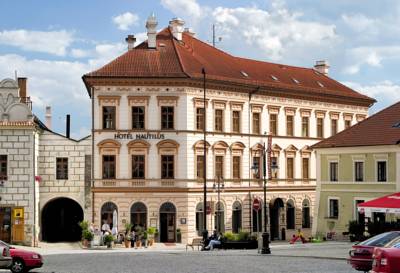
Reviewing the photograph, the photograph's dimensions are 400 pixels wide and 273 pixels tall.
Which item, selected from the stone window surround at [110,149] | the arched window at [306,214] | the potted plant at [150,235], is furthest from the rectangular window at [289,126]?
the potted plant at [150,235]

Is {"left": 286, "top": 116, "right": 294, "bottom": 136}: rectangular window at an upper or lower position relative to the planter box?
upper

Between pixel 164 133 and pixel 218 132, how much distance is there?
4820 millimetres

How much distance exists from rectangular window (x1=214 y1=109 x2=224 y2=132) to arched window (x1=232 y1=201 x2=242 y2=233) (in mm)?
5974

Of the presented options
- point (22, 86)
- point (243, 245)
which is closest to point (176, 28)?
point (22, 86)

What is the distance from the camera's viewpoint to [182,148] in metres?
58.9

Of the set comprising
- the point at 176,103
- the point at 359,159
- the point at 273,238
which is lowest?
the point at 273,238

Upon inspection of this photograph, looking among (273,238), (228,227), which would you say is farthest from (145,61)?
(273,238)

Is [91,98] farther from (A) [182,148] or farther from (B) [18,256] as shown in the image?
(B) [18,256]

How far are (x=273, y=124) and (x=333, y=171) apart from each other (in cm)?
1175

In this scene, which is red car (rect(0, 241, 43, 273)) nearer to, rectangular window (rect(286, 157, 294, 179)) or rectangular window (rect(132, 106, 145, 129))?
rectangular window (rect(132, 106, 145, 129))

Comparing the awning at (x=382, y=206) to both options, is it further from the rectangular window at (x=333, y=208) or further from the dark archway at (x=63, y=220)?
the dark archway at (x=63, y=220)

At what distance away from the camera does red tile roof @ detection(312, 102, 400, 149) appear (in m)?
51.2

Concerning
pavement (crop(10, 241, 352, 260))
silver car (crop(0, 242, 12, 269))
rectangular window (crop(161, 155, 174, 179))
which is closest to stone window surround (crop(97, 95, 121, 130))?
rectangular window (crop(161, 155, 174, 179))

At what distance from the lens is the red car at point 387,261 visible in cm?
1692
